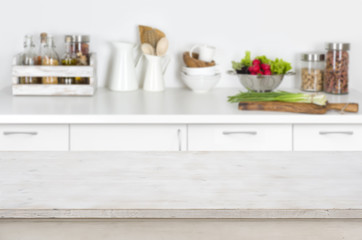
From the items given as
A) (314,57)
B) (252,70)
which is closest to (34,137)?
(252,70)

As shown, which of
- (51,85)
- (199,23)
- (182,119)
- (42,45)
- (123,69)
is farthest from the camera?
(199,23)

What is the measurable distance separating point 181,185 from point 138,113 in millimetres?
1328

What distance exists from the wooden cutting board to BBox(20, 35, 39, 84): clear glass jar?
1.13 meters

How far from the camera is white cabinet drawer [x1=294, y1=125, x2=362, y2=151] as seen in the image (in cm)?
277

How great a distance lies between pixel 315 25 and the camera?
3529 millimetres

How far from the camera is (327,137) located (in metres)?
2.78

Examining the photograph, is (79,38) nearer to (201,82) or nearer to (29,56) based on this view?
(29,56)

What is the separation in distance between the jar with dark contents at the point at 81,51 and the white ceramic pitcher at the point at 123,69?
159mm

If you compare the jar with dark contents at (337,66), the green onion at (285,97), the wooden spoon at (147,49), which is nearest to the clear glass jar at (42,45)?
the wooden spoon at (147,49)

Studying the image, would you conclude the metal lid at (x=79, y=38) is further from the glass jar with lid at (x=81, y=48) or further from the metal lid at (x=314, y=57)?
the metal lid at (x=314, y=57)

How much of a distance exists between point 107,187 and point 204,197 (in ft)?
0.77

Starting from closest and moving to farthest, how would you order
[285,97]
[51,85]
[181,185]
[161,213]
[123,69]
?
[161,213] < [181,185] < [285,97] < [51,85] < [123,69]

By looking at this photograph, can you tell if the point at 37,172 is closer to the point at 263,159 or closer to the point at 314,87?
the point at 263,159

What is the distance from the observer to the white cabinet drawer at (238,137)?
109 inches
